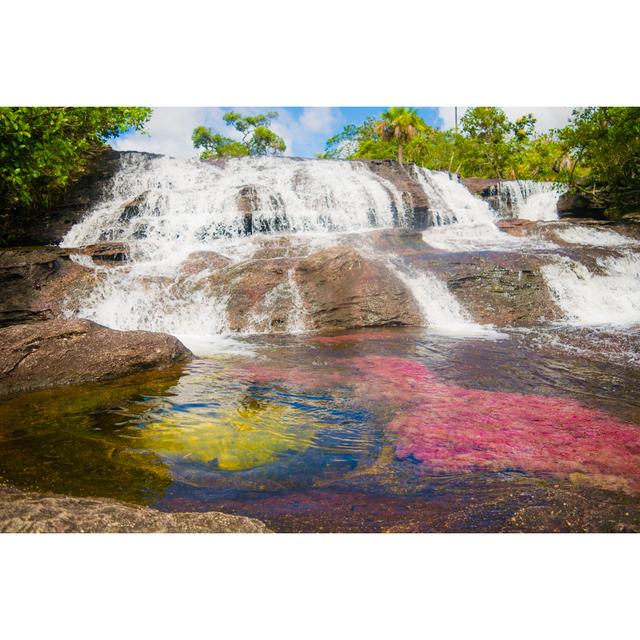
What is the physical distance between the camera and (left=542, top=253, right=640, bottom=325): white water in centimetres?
944

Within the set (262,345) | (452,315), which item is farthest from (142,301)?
(452,315)

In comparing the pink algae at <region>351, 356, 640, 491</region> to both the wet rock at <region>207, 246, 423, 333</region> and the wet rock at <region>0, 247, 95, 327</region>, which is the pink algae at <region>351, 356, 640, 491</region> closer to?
the wet rock at <region>207, 246, 423, 333</region>

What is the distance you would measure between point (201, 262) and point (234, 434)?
7.20 metres

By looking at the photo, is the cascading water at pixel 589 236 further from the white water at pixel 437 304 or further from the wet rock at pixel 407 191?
the white water at pixel 437 304

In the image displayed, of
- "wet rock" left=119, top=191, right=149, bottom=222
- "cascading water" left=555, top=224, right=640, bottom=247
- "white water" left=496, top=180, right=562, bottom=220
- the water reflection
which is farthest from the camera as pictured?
"white water" left=496, top=180, right=562, bottom=220

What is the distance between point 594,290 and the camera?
32.4 ft

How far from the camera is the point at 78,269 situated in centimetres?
943

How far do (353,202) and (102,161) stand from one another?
29.4 feet

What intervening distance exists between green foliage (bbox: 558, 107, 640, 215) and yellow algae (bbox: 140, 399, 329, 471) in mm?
10358

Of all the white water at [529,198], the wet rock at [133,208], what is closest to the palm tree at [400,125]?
the white water at [529,198]

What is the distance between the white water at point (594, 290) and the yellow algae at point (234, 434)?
24.0 feet

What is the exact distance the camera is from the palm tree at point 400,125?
2802 centimetres

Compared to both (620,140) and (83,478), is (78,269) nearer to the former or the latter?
(83,478)

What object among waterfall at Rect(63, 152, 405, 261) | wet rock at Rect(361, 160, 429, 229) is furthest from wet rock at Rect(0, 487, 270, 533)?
wet rock at Rect(361, 160, 429, 229)
